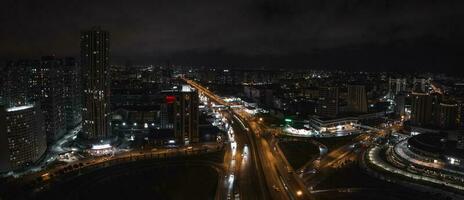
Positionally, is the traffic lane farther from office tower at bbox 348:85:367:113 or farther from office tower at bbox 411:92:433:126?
office tower at bbox 348:85:367:113

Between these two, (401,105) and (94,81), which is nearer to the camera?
(94,81)

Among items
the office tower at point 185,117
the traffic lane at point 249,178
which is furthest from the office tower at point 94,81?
the traffic lane at point 249,178

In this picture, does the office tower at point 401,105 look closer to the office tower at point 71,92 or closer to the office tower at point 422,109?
the office tower at point 422,109

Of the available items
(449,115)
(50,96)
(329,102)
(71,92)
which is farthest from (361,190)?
(71,92)

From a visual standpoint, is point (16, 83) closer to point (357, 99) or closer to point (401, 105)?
point (357, 99)

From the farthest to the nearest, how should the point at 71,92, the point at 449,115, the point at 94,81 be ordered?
the point at 71,92
the point at 449,115
the point at 94,81

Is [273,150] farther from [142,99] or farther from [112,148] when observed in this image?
[142,99]
